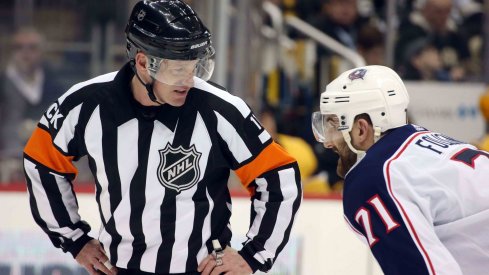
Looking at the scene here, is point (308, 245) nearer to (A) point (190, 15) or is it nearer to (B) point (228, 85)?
(B) point (228, 85)

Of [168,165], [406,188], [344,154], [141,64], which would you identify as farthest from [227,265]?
[406,188]

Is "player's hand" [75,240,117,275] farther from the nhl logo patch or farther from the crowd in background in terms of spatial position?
the crowd in background

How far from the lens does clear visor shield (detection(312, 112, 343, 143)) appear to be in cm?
252

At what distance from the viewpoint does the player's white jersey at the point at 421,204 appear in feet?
7.05

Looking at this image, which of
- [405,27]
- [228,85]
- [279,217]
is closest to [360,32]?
[405,27]

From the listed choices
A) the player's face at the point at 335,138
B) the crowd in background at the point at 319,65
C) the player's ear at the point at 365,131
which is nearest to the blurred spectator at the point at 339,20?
the crowd in background at the point at 319,65

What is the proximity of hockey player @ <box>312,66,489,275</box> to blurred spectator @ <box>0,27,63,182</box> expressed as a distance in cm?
293

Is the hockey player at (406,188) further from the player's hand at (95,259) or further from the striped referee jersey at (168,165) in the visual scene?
the player's hand at (95,259)

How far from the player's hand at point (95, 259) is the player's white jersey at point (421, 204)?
748mm

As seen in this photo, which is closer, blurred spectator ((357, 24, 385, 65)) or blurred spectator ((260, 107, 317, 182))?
blurred spectator ((260, 107, 317, 182))

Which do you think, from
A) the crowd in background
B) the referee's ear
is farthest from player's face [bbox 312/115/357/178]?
the crowd in background

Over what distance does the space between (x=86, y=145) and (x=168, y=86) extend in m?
0.29

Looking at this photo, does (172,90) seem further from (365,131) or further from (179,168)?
(365,131)

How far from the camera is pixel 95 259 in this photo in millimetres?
2785
